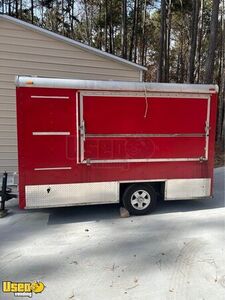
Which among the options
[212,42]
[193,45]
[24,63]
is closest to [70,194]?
[24,63]

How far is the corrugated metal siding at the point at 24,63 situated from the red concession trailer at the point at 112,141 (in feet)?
11.4

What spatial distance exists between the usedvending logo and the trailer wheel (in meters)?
2.54

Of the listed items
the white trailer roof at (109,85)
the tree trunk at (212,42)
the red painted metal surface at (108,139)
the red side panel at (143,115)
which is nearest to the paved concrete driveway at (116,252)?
the red painted metal surface at (108,139)

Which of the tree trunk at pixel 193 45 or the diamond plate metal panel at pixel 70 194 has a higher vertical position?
the tree trunk at pixel 193 45

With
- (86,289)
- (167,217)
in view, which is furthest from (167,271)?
(167,217)

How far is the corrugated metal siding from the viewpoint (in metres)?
8.06

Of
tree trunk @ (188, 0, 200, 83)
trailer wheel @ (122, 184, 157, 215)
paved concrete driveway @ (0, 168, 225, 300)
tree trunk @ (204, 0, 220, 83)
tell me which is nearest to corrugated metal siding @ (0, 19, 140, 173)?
paved concrete driveway @ (0, 168, 225, 300)

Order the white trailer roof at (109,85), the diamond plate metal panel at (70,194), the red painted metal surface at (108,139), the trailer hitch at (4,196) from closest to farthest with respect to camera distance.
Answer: the white trailer roof at (109,85), the red painted metal surface at (108,139), the diamond plate metal panel at (70,194), the trailer hitch at (4,196)

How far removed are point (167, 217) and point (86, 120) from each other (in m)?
2.21

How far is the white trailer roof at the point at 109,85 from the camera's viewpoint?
4988mm

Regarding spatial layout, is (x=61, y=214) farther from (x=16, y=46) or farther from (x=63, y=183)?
(x=16, y=46)

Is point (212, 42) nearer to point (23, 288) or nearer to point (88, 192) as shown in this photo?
point (88, 192)

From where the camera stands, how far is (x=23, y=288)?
3.38 metres

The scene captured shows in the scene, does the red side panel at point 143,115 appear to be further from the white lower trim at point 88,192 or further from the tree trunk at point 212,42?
the tree trunk at point 212,42
